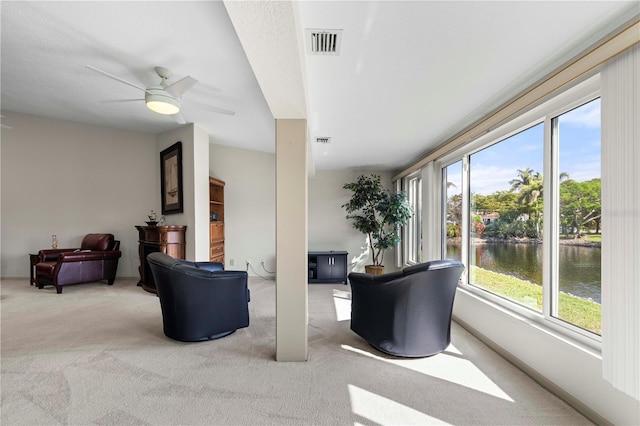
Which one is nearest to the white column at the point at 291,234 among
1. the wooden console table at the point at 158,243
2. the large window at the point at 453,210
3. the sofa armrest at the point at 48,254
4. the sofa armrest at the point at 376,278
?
the sofa armrest at the point at 376,278

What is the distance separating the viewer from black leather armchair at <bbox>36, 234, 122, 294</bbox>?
4438 millimetres

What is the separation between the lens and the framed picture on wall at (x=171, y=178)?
475 cm

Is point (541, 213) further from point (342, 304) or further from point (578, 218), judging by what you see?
point (342, 304)

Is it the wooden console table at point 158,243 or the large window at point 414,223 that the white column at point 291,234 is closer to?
the wooden console table at point 158,243

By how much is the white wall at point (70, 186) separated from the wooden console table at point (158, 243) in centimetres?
100

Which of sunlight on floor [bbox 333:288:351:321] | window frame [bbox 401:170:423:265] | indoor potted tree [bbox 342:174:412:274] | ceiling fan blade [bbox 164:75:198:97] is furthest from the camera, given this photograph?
window frame [bbox 401:170:423:265]

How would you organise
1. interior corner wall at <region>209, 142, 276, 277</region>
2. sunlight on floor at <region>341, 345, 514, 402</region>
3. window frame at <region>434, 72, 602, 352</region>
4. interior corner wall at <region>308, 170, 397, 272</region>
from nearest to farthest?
1. window frame at <region>434, 72, 602, 352</region>
2. sunlight on floor at <region>341, 345, 514, 402</region>
3. interior corner wall at <region>209, 142, 276, 277</region>
4. interior corner wall at <region>308, 170, 397, 272</region>

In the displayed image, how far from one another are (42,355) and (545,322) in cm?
435

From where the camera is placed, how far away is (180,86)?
274 cm

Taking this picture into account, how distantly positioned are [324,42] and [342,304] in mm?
3401

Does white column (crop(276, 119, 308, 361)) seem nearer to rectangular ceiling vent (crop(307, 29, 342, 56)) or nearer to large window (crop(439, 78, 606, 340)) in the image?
rectangular ceiling vent (crop(307, 29, 342, 56))

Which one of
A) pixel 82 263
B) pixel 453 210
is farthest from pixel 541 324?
pixel 82 263

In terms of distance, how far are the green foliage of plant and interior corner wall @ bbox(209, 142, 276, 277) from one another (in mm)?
3972

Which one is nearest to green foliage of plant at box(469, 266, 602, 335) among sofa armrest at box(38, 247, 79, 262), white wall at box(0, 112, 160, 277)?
white wall at box(0, 112, 160, 277)
